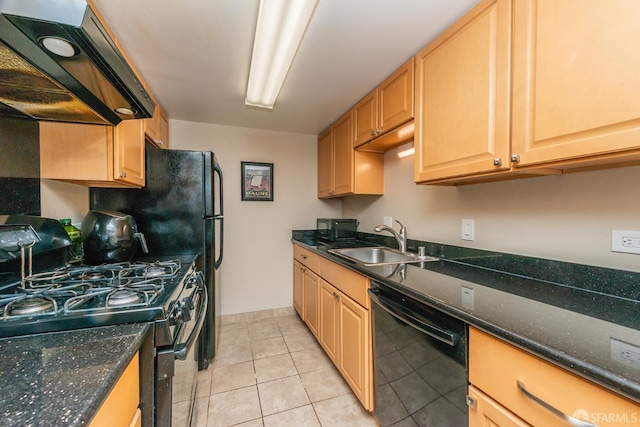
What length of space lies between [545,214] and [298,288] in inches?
84.5

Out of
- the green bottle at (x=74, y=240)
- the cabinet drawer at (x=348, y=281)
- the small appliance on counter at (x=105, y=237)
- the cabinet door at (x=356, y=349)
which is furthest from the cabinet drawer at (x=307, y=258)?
the green bottle at (x=74, y=240)

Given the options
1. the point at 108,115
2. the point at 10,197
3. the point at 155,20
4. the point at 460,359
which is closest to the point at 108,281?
the point at 10,197

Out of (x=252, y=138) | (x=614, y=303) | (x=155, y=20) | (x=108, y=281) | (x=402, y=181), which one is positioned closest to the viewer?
(x=614, y=303)

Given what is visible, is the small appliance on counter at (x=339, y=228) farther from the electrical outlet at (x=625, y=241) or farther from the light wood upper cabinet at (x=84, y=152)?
the electrical outlet at (x=625, y=241)

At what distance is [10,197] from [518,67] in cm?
215

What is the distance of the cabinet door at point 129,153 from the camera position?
4.49ft

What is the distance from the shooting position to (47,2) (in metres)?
0.61

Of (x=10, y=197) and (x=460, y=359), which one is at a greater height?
(x=10, y=197)

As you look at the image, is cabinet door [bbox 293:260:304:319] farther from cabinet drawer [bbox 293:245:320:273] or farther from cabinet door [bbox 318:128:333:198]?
cabinet door [bbox 318:128:333:198]

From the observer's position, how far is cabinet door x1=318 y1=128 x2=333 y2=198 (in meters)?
2.69

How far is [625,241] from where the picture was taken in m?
0.94

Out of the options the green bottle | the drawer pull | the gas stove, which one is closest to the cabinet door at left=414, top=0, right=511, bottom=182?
the drawer pull

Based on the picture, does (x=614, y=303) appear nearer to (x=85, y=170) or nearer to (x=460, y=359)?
(x=460, y=359)

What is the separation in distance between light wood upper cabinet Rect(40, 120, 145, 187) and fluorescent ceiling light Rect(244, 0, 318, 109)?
2.69 ft
